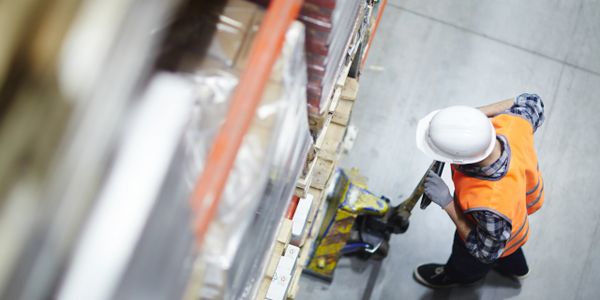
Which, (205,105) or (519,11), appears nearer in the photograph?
(205,105)

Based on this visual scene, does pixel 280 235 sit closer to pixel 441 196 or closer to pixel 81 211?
pixel 441 196

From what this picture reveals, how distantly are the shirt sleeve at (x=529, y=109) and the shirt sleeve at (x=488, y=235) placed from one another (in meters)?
0.88

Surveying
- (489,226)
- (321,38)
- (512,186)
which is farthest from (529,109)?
(321,38)

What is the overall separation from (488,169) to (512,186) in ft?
0.58

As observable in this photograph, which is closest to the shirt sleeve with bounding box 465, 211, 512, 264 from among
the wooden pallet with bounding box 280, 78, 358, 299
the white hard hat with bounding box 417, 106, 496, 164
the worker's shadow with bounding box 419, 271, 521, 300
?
the white hard hat with bounding box 417, 106, 496, 164

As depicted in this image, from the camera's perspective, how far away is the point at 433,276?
15.9 ft

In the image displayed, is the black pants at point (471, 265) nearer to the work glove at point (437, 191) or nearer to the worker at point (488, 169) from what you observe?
the worker at point (488, 169)

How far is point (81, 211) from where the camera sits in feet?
3.83

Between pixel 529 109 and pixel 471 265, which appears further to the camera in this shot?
pixel 471 265

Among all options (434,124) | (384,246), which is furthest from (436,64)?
(434,124)

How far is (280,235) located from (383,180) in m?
2.61

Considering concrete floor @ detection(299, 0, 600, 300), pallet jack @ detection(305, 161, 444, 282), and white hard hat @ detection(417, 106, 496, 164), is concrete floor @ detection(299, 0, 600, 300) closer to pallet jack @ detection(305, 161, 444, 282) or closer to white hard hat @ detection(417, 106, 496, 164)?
pallet jack @ detection(305, 161, 444, 282)

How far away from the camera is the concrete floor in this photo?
5.08 meters

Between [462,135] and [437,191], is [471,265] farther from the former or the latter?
[462,135]
